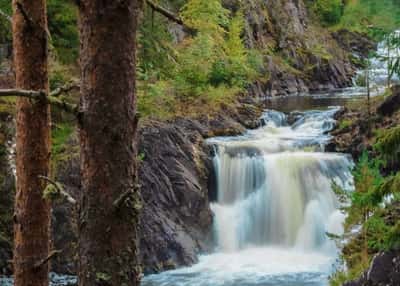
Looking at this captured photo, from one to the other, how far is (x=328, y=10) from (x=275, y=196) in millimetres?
25590

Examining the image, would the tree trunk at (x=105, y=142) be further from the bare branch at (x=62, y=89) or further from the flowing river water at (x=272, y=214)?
the flowing river water at (x=272, y=214)

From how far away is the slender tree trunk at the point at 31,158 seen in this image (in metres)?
4.91

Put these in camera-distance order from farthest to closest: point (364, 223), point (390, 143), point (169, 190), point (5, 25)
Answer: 1. point (169, 190)
2. point (5, 25)
3. point (364, 223)
4. point (390, 143)

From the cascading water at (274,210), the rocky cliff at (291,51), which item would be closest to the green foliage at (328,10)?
the rocky cliff at (291,51)

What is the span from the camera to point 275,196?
13828 millimetres

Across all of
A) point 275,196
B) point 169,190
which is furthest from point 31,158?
point 275,196

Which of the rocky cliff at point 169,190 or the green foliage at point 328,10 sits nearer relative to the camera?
the rocky cliff at point 169,190

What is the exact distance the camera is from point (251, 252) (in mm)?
12773

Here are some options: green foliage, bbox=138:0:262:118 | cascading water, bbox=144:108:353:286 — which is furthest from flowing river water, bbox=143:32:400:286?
green foliage, bbox=138:0:262:118

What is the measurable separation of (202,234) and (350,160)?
4382mm

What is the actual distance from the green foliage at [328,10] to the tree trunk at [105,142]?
35745mm

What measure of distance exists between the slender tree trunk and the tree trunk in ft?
7.34

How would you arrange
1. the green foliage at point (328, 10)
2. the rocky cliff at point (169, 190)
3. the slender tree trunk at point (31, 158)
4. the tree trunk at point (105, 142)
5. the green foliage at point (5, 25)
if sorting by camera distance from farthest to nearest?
the green foliage at point (328, 10) < the green foliage at point (5, 25) < the rocky cliff at point (169, 190) < the slender tree trunk at point (31, 158) < the tree trunk at point (105, 142)

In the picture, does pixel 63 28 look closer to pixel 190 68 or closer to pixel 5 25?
pixel 5 25
